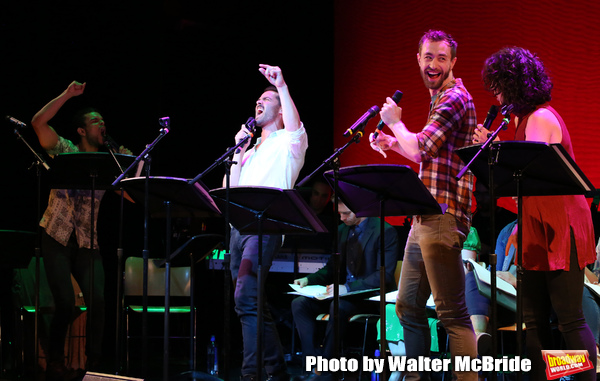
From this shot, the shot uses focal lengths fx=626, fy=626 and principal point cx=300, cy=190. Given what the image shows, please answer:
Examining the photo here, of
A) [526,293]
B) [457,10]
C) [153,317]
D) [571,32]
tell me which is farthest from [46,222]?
[571,32]

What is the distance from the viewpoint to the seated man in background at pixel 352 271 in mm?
4852

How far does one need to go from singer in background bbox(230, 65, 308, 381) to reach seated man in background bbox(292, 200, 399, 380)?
2.87 ft

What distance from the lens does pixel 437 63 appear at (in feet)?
10.1

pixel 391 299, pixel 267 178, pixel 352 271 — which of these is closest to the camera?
pixel 267 178

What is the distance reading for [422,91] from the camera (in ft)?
19.7

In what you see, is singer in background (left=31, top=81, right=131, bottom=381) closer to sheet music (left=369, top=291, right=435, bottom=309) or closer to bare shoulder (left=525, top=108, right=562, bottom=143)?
sheet music (left=369, top=291, right=435, bottom=309)

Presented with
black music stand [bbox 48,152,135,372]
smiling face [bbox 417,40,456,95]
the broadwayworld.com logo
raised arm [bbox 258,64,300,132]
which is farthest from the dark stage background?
the broadwayworld.com logo

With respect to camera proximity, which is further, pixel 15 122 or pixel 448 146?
pixel 15 122

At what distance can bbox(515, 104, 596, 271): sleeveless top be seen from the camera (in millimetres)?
2768

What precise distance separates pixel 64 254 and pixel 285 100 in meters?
1.97

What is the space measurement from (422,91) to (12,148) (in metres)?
3.89

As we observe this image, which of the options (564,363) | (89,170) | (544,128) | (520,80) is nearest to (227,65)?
(89,170)

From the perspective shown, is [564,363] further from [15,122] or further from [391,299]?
[15,122]

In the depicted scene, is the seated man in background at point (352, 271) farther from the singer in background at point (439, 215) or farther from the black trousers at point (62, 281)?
the singer in background at point (439, 215)
